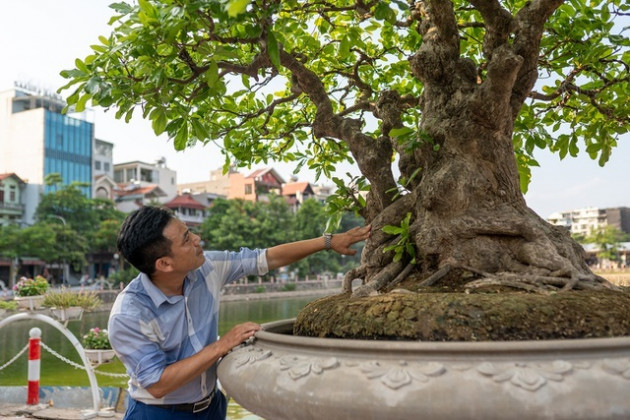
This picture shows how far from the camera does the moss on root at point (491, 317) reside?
115cm

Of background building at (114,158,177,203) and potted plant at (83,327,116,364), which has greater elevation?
background building at (114,158,177,203)

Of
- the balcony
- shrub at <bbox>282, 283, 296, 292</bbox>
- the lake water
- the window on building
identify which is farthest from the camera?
the window on building

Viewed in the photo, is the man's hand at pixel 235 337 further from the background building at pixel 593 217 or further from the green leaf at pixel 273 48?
the background building at pixel 593 217

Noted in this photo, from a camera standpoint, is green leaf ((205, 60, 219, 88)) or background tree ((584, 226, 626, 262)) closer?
green leaf ((205, 60, 219, 88))

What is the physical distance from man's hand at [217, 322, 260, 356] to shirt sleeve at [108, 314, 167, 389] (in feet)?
0.48

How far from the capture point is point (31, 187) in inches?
1020

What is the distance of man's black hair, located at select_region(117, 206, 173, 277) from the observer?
1.39m

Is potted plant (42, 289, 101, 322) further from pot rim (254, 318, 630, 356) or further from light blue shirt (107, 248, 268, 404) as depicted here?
pot rim (254, 318, 630, 356)

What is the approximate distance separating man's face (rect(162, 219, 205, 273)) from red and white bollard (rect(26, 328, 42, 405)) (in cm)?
321

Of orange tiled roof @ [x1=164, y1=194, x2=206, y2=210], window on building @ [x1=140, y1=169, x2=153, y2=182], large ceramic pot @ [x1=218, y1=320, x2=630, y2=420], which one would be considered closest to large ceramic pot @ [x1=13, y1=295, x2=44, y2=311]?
large ceramic pot @ [x1=218, y1=320, x2=630, y2=420]

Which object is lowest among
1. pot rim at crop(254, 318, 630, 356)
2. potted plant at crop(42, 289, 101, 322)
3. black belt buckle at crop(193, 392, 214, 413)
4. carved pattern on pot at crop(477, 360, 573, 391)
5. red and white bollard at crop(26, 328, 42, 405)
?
red and white bollard at crop(26, 328, 42, 405)

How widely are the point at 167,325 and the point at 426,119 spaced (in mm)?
1046

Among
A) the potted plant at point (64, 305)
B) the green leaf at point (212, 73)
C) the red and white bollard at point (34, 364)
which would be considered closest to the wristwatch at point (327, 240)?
the green leaf at point (212, 73)

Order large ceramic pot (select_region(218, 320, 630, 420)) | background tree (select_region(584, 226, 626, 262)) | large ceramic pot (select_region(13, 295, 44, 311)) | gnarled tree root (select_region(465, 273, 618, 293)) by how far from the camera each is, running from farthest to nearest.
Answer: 1. background tree (select_region(584, 226, 626, 262))
2. large ceramic pot (select_region(13, 295, 44, 311))
3. gnarled tree root (select_region(465, 273, 618, 293))
4. large ceramic pot (select_region(218, 320, 630, 420))
